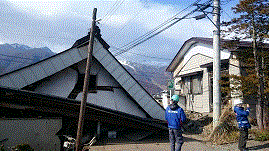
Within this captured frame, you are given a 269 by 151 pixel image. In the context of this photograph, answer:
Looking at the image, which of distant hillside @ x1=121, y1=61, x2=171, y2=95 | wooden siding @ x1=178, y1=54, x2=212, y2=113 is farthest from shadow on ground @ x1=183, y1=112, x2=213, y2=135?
distant hillside @ x1=121, y1=61, x2=171, y2=95

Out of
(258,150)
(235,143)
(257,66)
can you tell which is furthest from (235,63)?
(258,150)

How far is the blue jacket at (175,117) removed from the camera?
19.4ft

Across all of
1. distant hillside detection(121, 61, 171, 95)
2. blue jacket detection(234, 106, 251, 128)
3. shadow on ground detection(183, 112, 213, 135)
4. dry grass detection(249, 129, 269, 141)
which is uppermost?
distant hillside detection(121, 61, 171, 95)

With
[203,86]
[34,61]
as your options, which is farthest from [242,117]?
[34,61]

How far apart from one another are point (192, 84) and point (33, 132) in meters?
14.3

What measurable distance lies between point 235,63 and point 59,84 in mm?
10537

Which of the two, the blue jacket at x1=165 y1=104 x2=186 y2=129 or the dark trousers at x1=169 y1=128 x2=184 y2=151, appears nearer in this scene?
the dark trousers at x1=169 y1=128 x2=184 y2=151

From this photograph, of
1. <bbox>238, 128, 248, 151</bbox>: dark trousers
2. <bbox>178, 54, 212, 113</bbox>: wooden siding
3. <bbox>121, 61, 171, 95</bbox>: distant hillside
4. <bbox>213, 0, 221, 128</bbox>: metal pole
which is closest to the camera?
<bbox>238, 128, 248, 151</bbox>: dark trousers

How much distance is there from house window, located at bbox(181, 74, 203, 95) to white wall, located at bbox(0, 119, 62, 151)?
12607 mm

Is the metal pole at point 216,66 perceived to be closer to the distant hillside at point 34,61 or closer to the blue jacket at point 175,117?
the blue jacket at point 175,117

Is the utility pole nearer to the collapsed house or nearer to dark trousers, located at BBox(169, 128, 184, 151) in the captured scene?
the collapsed house

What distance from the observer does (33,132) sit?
23.4 ft

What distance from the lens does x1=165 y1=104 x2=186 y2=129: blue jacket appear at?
5.90 meters

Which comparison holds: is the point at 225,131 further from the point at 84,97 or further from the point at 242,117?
the point at 84,97
